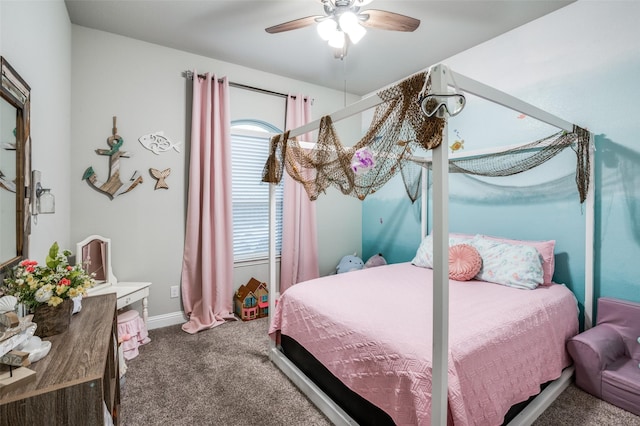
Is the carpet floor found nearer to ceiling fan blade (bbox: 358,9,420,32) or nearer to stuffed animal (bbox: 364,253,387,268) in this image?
stuffed animal (bbox: 364,253,387,268)

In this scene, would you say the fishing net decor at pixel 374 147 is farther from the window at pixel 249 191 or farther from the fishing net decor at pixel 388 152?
the window at pixel 249 191

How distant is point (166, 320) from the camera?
2941 millimetres

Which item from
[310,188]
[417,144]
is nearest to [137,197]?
[310,188]

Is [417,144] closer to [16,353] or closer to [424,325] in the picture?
[424,325]

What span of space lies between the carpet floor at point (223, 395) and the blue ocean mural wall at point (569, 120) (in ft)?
3.01

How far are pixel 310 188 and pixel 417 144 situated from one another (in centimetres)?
99

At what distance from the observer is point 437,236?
3.77 ft

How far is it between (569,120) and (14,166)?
335 centimetres

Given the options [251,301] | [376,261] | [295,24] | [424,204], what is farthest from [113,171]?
[424,204]

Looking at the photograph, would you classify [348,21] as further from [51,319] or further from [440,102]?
[51,319]

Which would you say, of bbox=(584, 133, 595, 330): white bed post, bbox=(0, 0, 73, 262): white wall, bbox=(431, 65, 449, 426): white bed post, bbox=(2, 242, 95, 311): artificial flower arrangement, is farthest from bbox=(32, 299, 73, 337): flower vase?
bbox=(584, 133, 595, 330): white bed post

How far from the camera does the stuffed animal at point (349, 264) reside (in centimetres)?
378

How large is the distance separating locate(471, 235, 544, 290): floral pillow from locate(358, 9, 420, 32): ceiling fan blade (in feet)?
5.72

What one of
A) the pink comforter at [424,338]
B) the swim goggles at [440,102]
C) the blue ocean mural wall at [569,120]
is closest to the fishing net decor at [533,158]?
the blue ocean mural wall at [569,120]
